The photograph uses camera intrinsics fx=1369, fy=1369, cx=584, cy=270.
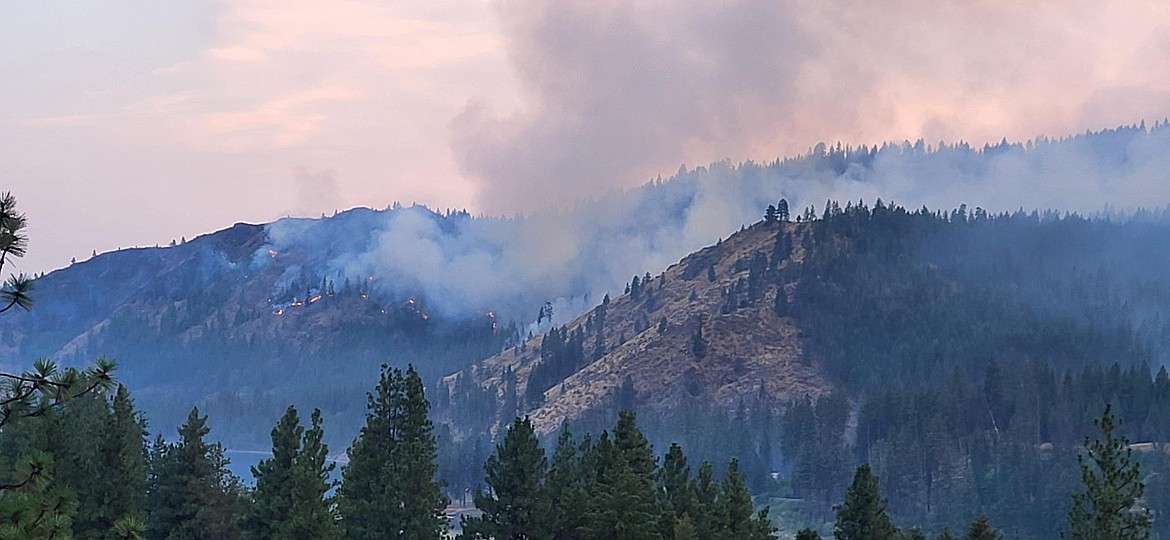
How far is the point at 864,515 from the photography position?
7456 centimetres

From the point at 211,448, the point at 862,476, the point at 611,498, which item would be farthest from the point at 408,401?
the point at 862,476

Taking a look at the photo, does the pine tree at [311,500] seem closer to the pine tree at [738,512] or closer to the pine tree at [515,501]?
the pine tree at [515,501]

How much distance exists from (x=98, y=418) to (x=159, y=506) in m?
11.5

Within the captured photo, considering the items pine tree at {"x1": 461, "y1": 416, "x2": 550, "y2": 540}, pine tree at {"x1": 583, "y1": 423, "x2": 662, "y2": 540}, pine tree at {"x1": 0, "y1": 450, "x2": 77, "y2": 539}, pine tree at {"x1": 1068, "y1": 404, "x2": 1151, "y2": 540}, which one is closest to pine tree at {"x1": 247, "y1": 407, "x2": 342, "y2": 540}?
pine tree at {"x1": 461, "y1": 416, "x2": 550, "y2": 540}

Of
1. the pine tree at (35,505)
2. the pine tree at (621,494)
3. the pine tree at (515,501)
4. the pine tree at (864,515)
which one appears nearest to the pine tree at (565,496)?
the pine tree at (515,501)

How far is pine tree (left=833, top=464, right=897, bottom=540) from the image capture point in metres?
74.4

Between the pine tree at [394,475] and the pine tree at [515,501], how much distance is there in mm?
2385

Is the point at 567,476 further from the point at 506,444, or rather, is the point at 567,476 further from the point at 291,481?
the point at 291,481

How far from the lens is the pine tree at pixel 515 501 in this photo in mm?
77062

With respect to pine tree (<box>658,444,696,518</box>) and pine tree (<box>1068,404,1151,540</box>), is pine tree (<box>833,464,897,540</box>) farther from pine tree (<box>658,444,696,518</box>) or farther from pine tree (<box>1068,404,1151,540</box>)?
pine tree (<box>1068,404,1151,540</box>)

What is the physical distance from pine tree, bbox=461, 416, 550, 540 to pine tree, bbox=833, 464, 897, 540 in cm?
1661

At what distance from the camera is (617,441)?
78500mm

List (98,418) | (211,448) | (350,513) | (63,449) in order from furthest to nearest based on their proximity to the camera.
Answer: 1. (98,418)
2. (211,448)
3. (350,513)
4. (63,449)

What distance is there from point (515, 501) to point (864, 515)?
19.3 m
